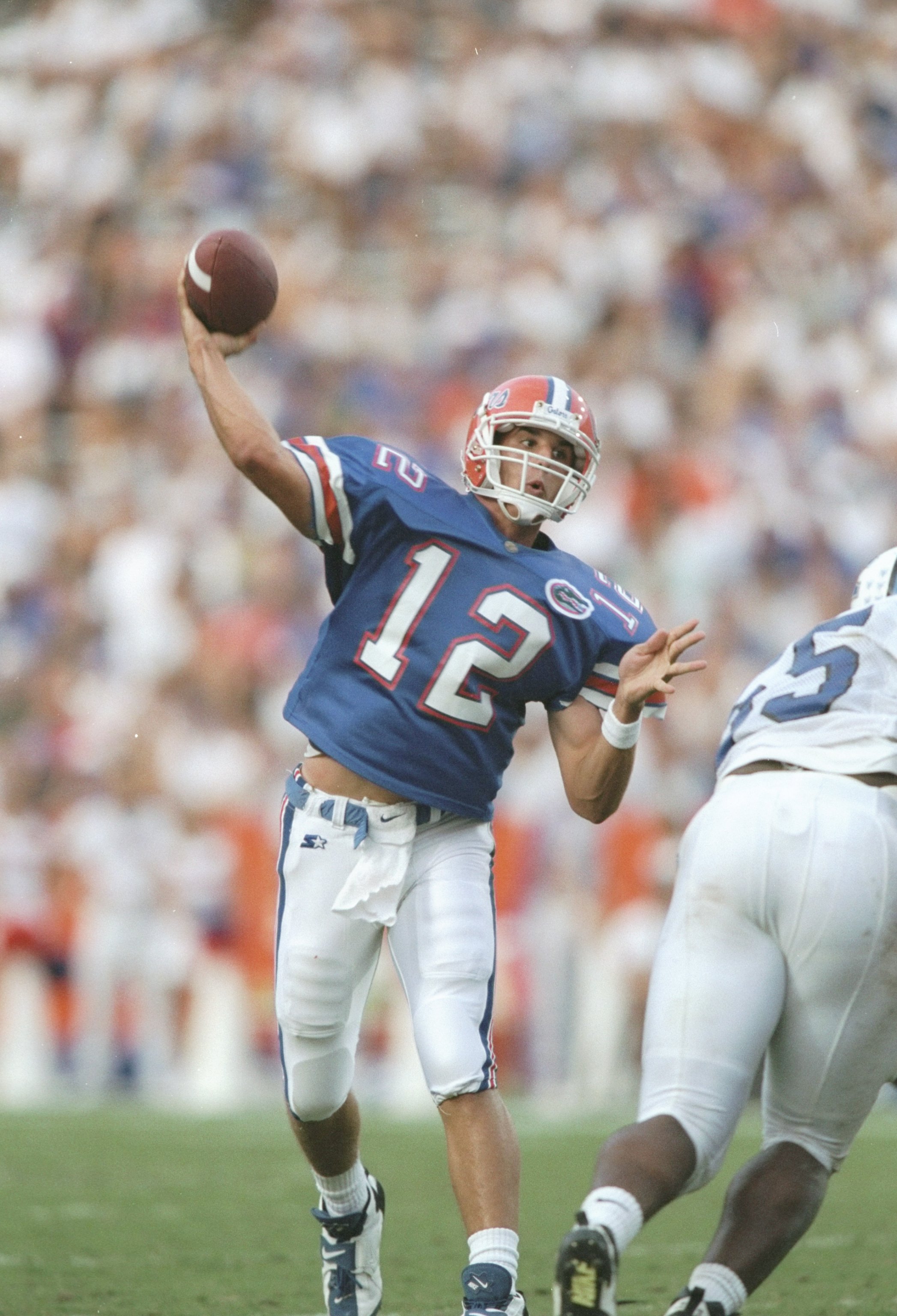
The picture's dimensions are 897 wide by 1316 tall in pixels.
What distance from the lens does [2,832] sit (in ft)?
32.9

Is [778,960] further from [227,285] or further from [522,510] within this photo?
[227,285]

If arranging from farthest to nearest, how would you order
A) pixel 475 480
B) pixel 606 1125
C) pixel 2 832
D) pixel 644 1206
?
pixel 2 832 → pixel 606 1125 → pixel 475 480 → pixel 644 1206

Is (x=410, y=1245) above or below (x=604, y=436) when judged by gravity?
below

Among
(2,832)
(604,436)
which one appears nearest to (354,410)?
(604,436)

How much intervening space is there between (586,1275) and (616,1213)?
5.0 inches

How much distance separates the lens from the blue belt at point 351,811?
12.0ft

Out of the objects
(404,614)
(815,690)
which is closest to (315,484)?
(404,614)

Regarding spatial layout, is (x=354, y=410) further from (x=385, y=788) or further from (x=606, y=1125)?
(x=385, y=788)

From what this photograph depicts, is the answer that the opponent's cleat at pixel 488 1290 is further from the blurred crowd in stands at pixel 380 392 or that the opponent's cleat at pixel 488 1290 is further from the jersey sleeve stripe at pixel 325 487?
the blurred crowd in stands at pixel 380 392

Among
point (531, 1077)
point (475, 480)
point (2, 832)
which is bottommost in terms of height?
point (531, 1077)

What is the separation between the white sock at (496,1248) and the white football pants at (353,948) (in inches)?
10.7

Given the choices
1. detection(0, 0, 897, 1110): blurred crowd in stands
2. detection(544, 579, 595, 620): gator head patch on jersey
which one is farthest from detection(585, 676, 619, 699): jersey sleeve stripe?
detection(0, 0, 897, 1110): blurred crowd in stands

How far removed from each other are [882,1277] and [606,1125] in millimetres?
3637

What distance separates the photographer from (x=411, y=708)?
12.0 feet
